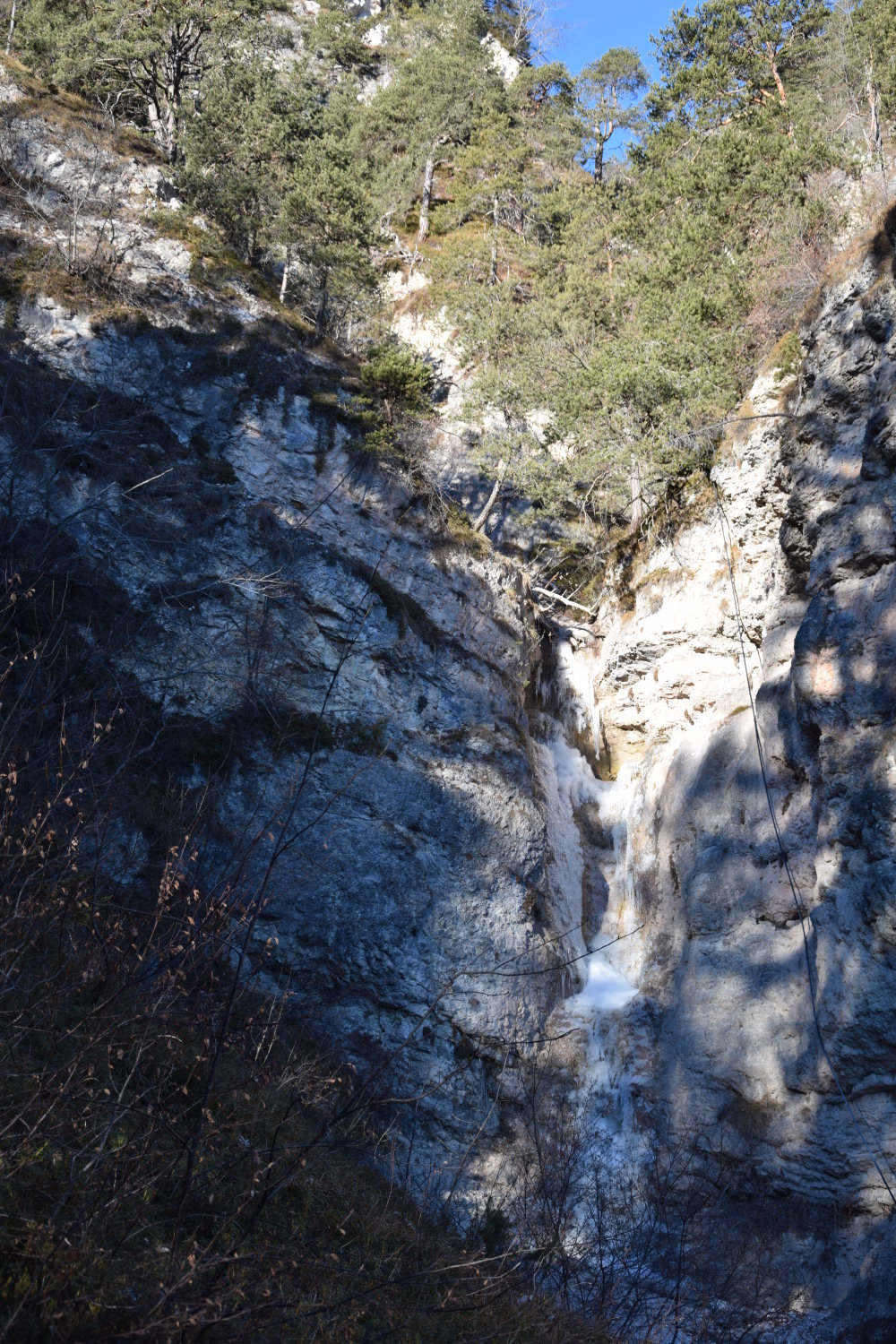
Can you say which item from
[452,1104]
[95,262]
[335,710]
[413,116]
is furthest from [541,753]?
[413,116]

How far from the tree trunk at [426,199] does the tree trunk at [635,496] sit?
16621mm

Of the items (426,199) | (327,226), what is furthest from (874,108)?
(426,199)

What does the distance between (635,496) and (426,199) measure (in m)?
19.5

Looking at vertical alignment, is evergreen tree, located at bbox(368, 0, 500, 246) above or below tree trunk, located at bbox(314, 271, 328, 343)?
above

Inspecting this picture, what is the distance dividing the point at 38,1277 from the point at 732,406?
17.5 m

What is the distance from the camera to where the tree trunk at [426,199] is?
3105cm

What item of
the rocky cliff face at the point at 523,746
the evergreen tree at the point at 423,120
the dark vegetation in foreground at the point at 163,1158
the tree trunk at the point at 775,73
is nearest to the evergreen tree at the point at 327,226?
the rocky cliff face at the point at 523,746

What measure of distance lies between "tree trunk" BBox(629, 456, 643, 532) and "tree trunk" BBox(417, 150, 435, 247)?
54.5 ft

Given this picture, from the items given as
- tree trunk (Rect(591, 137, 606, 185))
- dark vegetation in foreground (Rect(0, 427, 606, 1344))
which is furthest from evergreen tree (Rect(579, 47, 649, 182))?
dark vegetation in foreground (Rect(0, 427, 606, 1344))

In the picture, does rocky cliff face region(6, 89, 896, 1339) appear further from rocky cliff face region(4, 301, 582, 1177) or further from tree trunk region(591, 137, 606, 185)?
tree trunk region(591, 137, 606, 185)

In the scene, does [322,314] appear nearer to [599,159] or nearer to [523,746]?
[523,746]

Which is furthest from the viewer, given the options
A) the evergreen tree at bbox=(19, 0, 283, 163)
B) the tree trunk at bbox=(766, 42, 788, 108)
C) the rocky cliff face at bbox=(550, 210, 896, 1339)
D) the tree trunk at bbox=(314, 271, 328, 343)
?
the tree trunk at bbox=(766, 42, 788, 108)

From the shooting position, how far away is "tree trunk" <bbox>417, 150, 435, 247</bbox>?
102ft

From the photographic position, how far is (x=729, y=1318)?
8.97m
